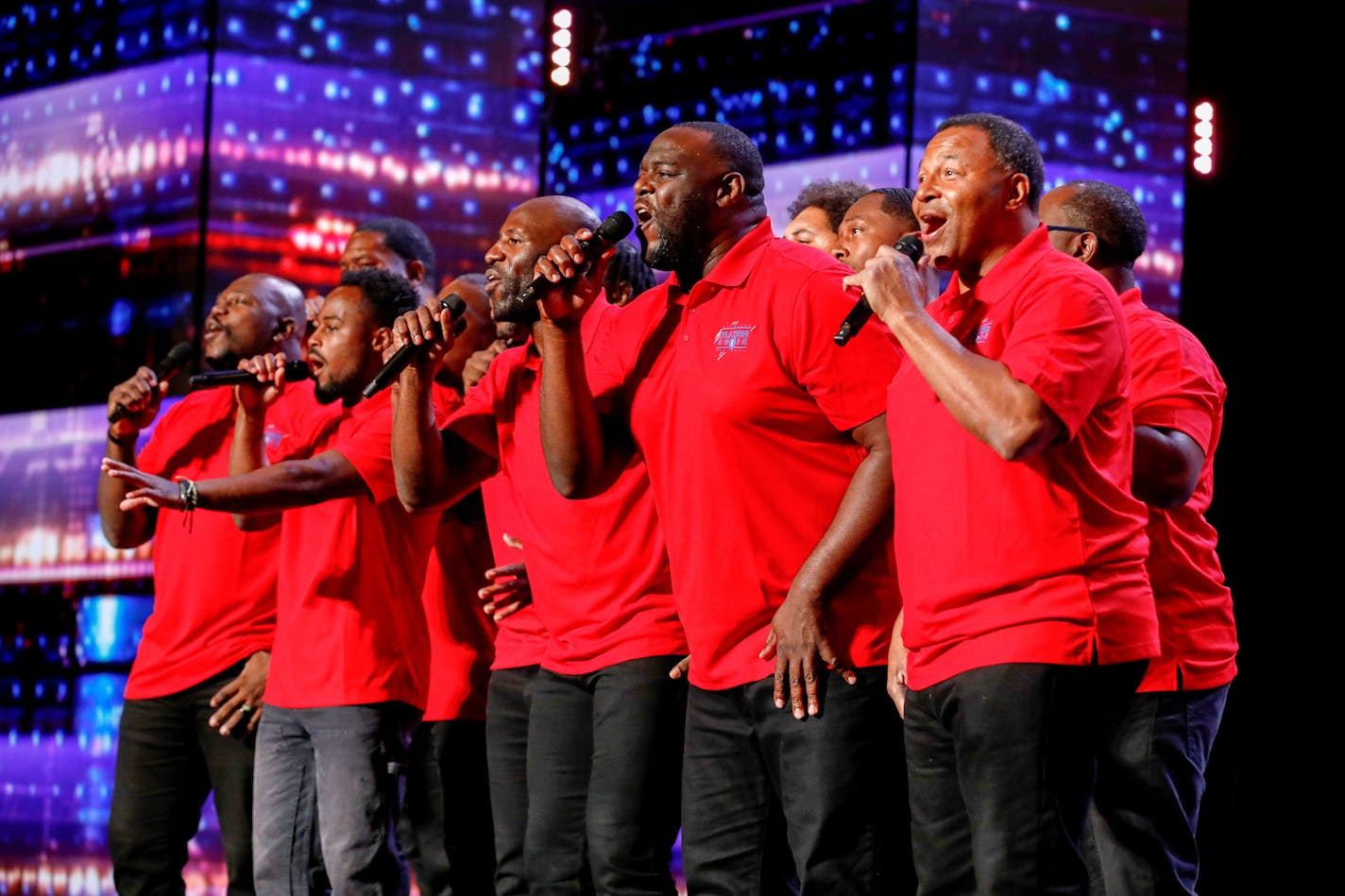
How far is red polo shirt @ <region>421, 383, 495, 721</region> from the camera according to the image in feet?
12.3

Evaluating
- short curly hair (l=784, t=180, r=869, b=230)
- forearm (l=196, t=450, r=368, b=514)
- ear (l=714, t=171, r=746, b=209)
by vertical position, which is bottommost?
forearm (l=196, t=450, r=368, b=514)

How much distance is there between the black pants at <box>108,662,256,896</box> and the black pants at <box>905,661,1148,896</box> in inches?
83.7

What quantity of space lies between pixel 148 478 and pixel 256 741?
2.09ft

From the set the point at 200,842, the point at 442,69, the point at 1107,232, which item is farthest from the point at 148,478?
the point at 442,69

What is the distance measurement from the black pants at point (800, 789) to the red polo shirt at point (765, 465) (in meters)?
0.06

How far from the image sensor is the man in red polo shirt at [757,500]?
2510mm

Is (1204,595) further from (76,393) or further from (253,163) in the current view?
(76,393)

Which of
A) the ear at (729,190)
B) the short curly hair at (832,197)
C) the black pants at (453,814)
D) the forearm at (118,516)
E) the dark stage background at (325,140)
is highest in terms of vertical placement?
the dark stage background at (325,140)

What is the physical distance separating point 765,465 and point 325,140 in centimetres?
501

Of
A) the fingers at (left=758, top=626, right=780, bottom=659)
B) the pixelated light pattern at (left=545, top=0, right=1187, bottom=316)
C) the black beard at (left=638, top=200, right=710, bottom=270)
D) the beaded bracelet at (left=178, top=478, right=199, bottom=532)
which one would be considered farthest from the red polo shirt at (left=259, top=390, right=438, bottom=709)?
the pixelated light pattern at (left=545, top=0, right=1187, bottom=316)

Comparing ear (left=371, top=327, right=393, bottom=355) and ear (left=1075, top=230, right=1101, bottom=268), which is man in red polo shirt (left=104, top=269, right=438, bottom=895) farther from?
ear (left=1075, top=230, right=1101, bottom=268)

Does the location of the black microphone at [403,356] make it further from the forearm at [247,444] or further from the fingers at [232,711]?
the fingers at [232,711]

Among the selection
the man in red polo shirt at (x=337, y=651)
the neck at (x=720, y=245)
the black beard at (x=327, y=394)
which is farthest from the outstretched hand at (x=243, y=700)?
the neck at (x=720, y=245)

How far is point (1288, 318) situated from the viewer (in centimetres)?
495
